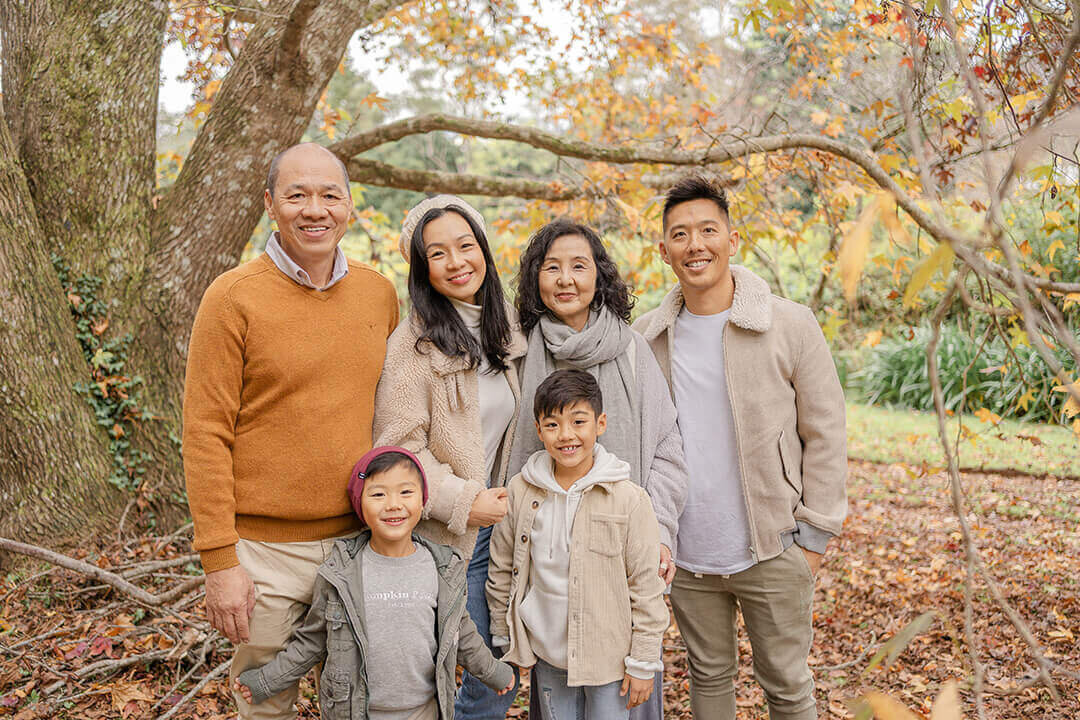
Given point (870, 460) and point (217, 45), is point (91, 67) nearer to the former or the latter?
point (217, 45)

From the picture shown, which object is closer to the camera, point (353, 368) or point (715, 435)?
point (353, 368)

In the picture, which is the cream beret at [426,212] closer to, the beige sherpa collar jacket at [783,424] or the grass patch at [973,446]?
the beige sherpa collar jacket at [783,424]

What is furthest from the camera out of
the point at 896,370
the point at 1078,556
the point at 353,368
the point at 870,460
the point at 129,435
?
the point at 896,370

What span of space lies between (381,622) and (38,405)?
261 centimetres

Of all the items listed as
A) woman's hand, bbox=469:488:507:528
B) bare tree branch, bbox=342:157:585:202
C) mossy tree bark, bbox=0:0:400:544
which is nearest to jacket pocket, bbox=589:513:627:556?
woman's hand, bbox=469:488:507:528

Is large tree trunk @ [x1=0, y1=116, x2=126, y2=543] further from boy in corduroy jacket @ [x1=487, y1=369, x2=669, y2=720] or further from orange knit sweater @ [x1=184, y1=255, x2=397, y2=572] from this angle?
boy in corduroy jacket @ [x1=487, y1=369, x2=669, y2=720]

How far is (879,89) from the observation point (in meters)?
10.4

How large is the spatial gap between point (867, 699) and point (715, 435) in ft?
5.21

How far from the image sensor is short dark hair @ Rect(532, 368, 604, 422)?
97.0 inches

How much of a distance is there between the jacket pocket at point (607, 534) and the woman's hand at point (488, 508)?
0.97 feet

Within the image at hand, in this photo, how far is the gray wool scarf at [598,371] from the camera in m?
2.63

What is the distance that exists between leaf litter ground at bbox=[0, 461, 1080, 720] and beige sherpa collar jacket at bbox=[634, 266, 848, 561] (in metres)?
0.51

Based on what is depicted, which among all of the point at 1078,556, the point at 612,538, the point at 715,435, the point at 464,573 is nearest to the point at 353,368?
the point at 464,573

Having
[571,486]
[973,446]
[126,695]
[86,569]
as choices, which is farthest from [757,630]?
[973,446]
